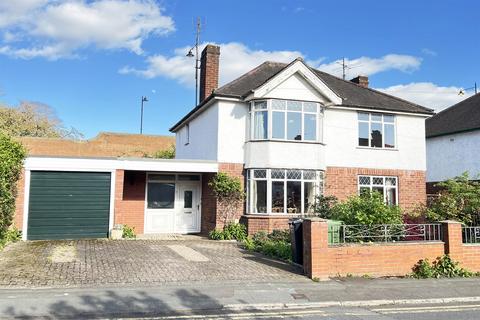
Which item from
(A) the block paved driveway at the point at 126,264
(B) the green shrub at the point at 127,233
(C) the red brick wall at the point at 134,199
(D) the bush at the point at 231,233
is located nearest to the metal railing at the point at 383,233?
(A) the block paved driveway at the point at 126,264

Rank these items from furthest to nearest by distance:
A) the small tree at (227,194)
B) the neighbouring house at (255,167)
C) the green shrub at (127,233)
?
the small tree at (227,194) < the green shrub at (127,233) < the neighbouring house at (255,167)

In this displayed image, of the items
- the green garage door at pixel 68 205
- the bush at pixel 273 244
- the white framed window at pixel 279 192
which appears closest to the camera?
the bush at pixel 273 244

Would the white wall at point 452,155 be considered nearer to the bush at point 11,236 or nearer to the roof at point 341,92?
the roof at point 341,92

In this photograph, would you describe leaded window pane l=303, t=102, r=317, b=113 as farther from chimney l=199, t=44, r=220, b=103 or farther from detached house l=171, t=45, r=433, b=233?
chimney l=199, t=44, r=220, b=103

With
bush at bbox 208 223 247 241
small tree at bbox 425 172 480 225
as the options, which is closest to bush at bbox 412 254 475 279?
small tree at bbox 425 172 480 225

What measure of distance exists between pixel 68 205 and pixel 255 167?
6781mm

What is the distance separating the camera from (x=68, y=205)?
1470cm

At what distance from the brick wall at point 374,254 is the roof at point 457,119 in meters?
14.8

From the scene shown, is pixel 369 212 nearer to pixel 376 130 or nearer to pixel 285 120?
pixel 285 120

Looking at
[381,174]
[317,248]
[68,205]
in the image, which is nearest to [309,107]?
[381,174]

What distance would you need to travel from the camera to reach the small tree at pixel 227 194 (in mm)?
15898

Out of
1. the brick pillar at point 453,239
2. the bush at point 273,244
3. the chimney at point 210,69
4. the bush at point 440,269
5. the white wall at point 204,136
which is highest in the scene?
the chimney at point 210,69

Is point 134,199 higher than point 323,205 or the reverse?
higher

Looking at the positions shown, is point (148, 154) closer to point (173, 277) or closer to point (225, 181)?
point (225, 181)
